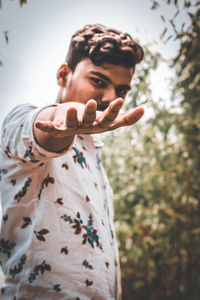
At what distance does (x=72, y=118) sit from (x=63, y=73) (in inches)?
20.5

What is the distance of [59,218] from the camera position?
0.50 metres

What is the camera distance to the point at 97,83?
0.65 metres

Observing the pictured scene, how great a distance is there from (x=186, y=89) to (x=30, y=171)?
4.16 feet

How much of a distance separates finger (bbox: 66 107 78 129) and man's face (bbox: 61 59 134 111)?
1.02ft

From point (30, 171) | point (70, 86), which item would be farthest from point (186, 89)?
point (30, 171)

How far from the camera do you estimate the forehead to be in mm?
658

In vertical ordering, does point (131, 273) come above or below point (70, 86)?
below

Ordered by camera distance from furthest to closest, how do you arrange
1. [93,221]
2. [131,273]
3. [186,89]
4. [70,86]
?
[131,273] < [186,89] < [70,86] < [93,221]

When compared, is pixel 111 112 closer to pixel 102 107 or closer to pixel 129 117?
pixel 129 117

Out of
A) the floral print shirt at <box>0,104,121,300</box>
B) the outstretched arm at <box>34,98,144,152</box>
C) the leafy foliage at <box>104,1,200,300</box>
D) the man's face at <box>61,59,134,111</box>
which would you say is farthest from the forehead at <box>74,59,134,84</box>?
the leafy foliage at <box>104,1,200,300</box>

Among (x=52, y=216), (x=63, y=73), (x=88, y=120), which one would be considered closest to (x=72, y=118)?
(x=88, y=120)

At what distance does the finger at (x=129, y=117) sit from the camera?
0.30m

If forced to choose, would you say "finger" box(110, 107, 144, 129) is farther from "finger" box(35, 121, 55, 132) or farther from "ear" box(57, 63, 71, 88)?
"ear" box(57, 63, 71, 88)

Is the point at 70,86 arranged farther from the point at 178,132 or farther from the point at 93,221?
the point at 178,132
